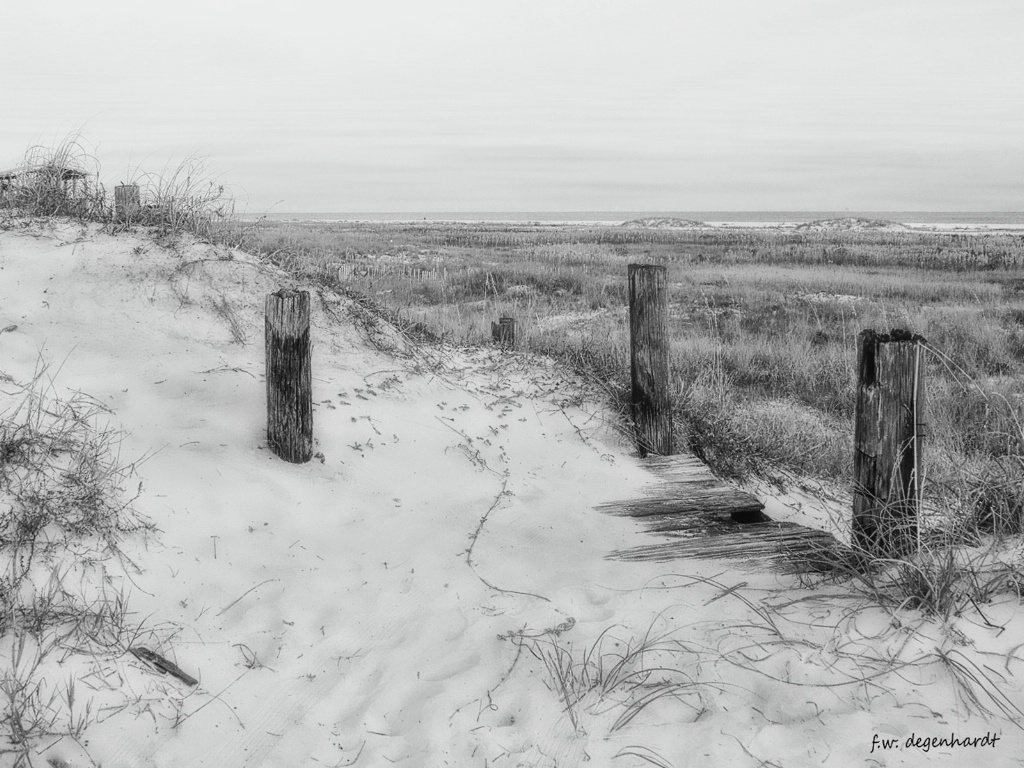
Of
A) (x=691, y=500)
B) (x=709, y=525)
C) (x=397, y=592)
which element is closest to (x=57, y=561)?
(x=397, y=592)

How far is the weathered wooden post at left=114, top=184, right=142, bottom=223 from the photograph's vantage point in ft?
23.4

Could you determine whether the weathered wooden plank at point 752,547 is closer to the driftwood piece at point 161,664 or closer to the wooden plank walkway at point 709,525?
the wooden plank walkway at point 709,525

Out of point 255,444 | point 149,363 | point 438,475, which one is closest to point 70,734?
point 255,444

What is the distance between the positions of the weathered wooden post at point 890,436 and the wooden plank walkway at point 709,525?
0.30 meters

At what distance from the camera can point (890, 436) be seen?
394 centimetres

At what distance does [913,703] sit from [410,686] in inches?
78.8

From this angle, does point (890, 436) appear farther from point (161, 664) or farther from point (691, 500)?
point (161, 664)

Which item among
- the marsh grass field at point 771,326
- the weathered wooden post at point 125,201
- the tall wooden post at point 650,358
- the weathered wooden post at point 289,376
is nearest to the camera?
the weathered wooden post at point 289,376

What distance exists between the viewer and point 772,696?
3062 millimetres

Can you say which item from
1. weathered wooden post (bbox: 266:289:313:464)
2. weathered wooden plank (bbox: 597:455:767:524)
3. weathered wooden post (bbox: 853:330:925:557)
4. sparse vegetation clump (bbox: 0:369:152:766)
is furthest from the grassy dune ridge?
weathered wooden plank (bbox: 597:455:767:524)

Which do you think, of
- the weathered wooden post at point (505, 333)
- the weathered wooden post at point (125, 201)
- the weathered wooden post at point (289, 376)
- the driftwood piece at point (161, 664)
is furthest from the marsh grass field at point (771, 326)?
the driftwood piece at point (161, 664)

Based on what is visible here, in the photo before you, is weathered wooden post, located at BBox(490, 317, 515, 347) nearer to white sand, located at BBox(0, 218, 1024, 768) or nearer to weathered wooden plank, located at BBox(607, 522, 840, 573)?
white sand, located at BBox(0, 218, 1024, 768)

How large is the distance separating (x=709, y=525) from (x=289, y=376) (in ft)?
9.53

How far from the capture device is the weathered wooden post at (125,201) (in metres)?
7.12
